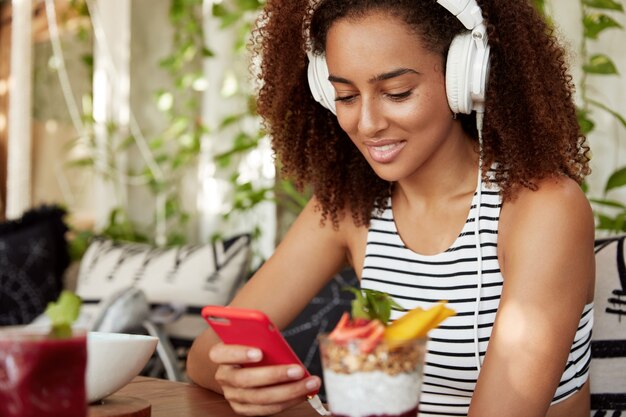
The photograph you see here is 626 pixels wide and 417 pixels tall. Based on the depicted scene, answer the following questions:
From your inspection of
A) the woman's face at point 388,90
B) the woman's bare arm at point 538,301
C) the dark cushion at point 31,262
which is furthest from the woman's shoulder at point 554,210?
the dark cushion at point 31,262

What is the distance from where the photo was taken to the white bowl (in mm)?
1104

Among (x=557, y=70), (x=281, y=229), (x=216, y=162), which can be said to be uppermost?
(x=557, y=70)

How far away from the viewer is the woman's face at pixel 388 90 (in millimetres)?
1340

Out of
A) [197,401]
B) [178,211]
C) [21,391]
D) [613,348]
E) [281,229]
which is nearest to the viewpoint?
[21,391]

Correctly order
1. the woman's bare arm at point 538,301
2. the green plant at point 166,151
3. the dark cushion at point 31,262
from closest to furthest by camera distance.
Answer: the woman's bare arm at point 538,301 → the dark cushion at point 31,262 → the green plant at point 166,151

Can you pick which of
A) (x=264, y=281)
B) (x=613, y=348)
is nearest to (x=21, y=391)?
(x=264, y=281)

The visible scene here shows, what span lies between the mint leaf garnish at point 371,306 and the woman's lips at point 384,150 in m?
0.60

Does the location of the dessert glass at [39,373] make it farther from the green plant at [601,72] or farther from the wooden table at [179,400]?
the green plant at [601,72]

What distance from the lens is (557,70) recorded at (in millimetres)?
1472

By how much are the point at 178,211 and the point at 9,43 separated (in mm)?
1705

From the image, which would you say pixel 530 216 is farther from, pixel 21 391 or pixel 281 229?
pixel 281 229

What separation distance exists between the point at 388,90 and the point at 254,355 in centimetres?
47

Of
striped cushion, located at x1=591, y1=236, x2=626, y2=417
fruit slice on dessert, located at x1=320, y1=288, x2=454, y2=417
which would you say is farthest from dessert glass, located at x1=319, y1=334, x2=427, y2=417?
striped cushion, located at x1=591, y1=236, x2=626, y2=417

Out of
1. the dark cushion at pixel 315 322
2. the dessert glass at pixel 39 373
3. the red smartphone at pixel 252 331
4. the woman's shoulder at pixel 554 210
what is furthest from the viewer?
the dark cushion at pixel 315 322
